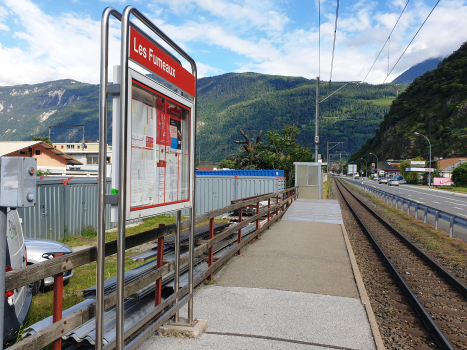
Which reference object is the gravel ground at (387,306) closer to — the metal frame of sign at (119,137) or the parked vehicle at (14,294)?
the metal frame of sign at (119,137)

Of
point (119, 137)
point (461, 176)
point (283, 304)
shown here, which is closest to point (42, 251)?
point (283, 304)

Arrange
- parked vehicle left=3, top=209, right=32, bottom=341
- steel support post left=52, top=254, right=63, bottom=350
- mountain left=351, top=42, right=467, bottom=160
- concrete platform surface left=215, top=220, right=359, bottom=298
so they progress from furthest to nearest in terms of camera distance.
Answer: mountain left=351, top=42, right=467, bottom=160 → concrete platform surface left=215, top=220, right=359, bottom=298 → parked vehicle left=3, top=209, right=32, bottom=341 → steel support post left=52, top=254, right=63, bottom=350

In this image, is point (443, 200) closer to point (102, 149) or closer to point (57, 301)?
point (102, 149)

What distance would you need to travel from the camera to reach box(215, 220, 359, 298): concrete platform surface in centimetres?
624

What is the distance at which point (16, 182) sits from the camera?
2143mm

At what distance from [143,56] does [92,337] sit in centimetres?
239

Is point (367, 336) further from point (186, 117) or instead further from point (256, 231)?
point (256, 231)

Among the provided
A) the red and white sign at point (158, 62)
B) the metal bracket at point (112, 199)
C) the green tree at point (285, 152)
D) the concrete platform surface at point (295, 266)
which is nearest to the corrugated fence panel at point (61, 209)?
the concrete platform surface at point (295, 266)

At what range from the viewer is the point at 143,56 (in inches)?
126

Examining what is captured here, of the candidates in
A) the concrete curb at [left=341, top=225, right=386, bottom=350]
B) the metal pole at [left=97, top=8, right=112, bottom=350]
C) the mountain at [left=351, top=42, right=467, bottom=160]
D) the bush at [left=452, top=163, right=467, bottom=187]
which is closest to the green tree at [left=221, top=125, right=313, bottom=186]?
the concrete curb at [left=341, top=225, right=386, bottom=350]

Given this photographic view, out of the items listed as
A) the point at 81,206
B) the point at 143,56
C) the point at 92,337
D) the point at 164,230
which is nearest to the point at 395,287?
the point at 164,230

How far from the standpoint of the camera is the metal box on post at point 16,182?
2107 mm

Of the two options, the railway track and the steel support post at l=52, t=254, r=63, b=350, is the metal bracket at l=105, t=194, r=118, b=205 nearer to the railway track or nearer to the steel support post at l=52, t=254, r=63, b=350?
the steel support post at l=52, t=254, r=63, b=350

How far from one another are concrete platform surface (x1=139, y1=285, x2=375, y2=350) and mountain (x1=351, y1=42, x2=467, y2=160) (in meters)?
101
